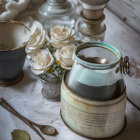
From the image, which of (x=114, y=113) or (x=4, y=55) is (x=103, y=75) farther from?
(x=4, y=55)

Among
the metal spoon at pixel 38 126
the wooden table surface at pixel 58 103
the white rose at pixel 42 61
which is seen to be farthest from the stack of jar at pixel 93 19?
the metal spoon at pixel 38 126

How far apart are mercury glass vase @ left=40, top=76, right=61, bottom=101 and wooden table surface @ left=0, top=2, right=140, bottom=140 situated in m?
0.01

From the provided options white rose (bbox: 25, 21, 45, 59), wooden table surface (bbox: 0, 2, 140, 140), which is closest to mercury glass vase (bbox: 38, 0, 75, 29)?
wooden table surface (bbox: 0, 2, 140, 140)

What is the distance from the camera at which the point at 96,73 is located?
0.56m

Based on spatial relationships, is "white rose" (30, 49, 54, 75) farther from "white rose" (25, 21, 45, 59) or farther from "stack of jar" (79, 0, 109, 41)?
"stack of jar" (79, 0, 109, 41)

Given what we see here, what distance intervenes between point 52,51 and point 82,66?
149mm

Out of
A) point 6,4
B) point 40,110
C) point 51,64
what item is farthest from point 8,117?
point 6,4

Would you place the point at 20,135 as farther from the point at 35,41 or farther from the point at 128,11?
the point at 128,11

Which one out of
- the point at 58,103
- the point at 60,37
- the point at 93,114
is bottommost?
the point at 58,103

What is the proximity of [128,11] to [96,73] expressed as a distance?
0.27 m

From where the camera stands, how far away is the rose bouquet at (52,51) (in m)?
0.64

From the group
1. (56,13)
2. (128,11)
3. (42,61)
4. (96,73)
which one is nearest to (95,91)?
(96,73)

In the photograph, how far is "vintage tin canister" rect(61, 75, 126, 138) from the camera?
58cm

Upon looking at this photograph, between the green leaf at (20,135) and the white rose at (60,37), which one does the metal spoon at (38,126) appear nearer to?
the green leaf at (20,135)
